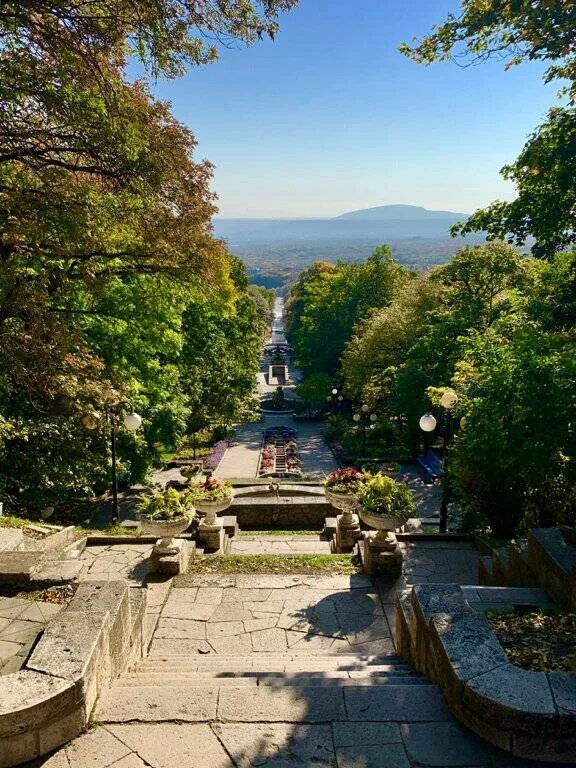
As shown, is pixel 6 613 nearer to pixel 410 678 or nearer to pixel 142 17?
pixel 410 678

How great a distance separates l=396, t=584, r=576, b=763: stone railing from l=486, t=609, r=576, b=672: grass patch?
354 millimetres

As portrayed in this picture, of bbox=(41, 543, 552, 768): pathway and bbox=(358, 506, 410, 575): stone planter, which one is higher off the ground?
bbox=(41, 543, 552, 768): pathway

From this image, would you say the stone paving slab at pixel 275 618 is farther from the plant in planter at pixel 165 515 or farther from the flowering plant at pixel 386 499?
the flowering plant at pixel 386 499

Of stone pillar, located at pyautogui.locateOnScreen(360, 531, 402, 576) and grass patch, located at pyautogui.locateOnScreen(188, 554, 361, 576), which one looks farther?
grass patch, located at pyautogui.locateOnScreen(188, 554, 361, 576)

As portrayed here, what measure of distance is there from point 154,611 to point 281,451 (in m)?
21.8

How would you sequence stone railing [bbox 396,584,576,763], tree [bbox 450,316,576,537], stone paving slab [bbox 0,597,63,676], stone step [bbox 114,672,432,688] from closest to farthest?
1. stone railing [bbox 396,584,576,763]
2. stone step [bbox 114,672,432,688]
3. stone paving slab [bbox 0,597,63,676]
4. tree [bbox 450,316,576,537]

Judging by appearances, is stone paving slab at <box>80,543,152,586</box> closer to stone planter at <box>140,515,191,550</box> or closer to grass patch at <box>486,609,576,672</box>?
stone planter at <box>140,515,191,550</box>

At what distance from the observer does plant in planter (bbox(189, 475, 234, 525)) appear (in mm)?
9344

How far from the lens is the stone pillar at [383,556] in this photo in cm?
805

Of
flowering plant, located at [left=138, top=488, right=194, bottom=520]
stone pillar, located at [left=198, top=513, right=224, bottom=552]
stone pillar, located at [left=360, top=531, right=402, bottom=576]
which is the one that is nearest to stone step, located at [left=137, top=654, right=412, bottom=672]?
stone pillar, located at [left=360, top=531, right=402, bottom=576]

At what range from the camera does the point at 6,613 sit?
17.4 ft

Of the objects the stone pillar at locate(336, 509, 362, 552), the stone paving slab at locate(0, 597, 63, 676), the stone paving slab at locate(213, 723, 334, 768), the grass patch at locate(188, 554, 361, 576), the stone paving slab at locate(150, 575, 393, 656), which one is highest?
the stone paving slab at locate(213, 723, 334, 768)

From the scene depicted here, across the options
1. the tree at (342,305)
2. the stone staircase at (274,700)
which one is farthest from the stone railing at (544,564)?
the tree at (342,305)

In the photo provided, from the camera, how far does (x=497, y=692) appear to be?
3.28 metres
